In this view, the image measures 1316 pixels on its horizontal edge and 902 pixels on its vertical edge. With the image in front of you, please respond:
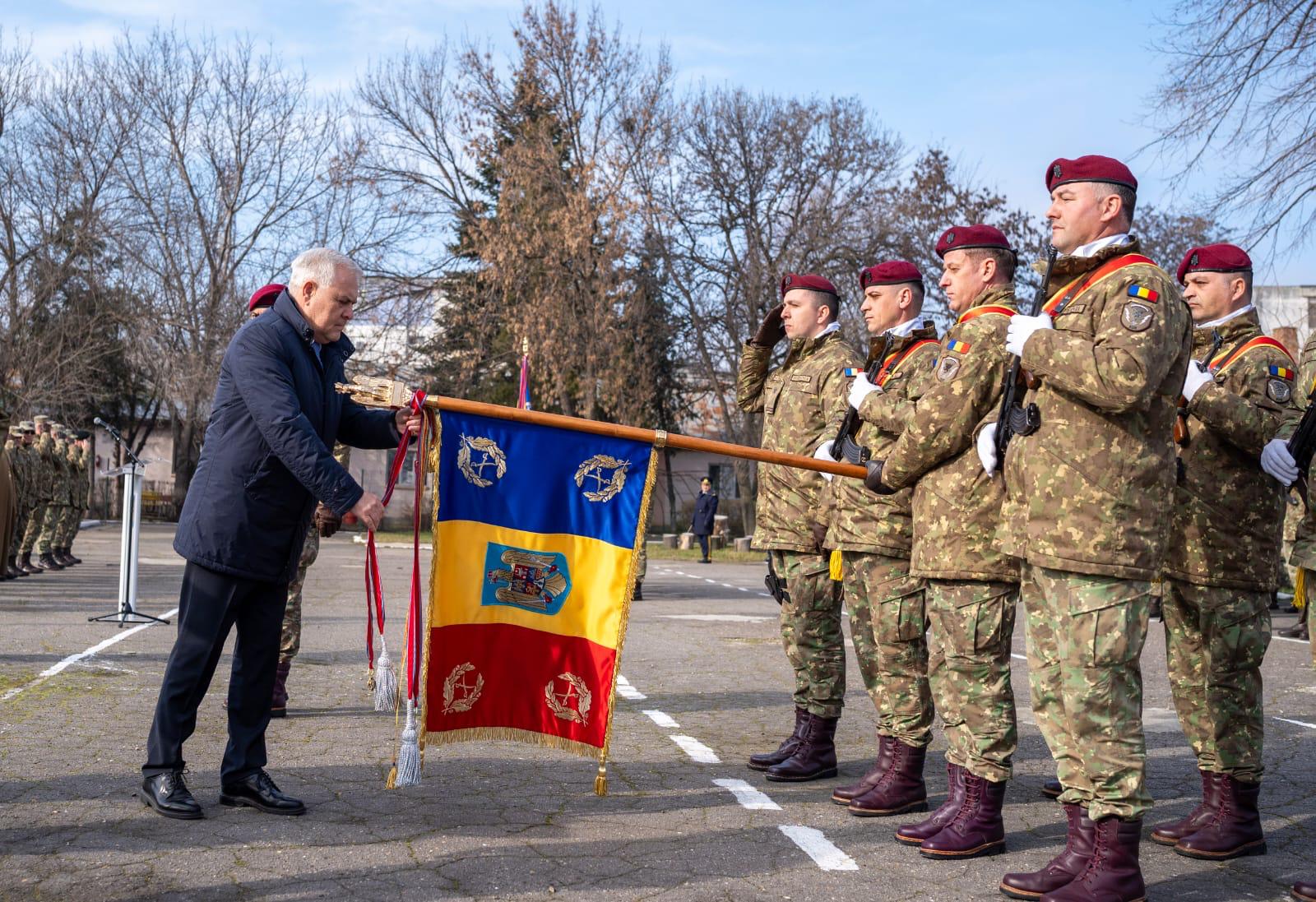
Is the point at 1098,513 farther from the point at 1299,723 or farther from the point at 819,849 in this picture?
the point at 1299,723

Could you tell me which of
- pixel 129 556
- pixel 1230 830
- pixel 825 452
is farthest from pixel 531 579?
pixel 129 556

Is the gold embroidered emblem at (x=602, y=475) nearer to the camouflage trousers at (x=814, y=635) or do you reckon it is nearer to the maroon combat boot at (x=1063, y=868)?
the camouflage trousers at (x=814, y=635)

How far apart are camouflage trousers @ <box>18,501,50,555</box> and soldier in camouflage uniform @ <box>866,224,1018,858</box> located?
17.3 m

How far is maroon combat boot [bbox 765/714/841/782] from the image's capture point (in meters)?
6.14

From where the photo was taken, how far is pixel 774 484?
6664 millimetres

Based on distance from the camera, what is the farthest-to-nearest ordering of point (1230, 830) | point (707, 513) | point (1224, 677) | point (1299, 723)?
point (707, 513) < point (1299, 723) < point (1224, 677) < point (1230, 830)

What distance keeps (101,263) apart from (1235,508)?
42.8 metres

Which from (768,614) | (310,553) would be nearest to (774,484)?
(310,553)

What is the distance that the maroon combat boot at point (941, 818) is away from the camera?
16.3 ft

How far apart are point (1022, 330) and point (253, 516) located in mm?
3181

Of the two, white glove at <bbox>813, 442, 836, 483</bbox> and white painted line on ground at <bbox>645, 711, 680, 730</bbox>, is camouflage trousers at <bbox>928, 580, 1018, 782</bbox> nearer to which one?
white glove at <bbox>813, 442, 836, 483</bbox>

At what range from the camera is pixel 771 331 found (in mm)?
7250

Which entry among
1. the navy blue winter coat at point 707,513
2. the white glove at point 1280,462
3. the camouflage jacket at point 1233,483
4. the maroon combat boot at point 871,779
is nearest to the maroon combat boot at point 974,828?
the maroon combat boot at point 871,779

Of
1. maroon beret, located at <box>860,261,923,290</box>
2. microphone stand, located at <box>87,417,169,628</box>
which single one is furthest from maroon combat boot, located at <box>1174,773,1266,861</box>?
microphone stand, located at <box>87,417,169,628</box>
